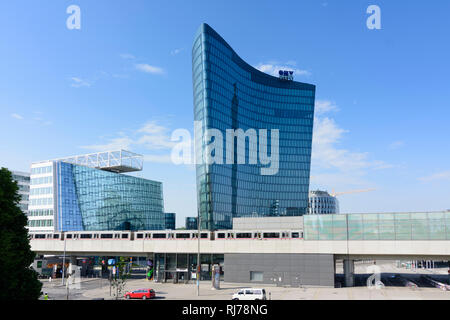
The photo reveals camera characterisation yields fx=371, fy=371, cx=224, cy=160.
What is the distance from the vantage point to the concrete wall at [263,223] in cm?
7662

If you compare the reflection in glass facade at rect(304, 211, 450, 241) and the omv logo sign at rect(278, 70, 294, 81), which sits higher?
the omv logo sign at rect(278, 70, 294, 81)

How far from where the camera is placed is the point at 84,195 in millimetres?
136875

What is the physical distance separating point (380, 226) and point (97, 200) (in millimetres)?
107296

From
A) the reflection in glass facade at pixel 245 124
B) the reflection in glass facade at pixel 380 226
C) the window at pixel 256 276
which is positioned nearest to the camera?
the reflection in glass facade at pixel 380 226

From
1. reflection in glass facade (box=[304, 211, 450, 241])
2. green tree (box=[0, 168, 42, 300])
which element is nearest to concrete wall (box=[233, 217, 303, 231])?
reflection in glass facade (box=[304, 211, 450, 241])

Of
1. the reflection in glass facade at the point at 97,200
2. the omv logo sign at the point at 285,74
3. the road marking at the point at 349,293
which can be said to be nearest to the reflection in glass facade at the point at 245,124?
the omv logo sign at the point at 285,74

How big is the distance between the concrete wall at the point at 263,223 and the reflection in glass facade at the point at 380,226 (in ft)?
41.6

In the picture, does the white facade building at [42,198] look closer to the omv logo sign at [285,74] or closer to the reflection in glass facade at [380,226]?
the reflection in glass facade at [380,226]

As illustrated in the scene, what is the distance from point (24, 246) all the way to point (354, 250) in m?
48.8

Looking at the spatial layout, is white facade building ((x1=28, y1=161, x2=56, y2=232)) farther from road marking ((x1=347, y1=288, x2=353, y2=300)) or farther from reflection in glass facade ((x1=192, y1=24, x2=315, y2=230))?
road marking ((x1=347, y1=288, x2=353, y2=300))

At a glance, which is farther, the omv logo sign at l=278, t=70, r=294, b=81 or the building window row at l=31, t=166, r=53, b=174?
the omv logo sign at l=278, t=70, r=294, b=81

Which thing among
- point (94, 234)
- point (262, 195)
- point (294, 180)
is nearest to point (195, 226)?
point (262, 195)

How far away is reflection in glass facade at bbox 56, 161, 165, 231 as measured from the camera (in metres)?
131

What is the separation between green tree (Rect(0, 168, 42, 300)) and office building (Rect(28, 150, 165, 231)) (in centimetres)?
10333
